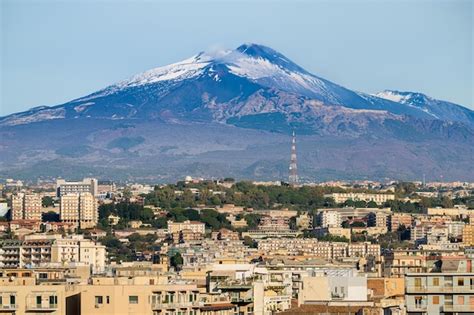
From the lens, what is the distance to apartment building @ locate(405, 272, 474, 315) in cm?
3312

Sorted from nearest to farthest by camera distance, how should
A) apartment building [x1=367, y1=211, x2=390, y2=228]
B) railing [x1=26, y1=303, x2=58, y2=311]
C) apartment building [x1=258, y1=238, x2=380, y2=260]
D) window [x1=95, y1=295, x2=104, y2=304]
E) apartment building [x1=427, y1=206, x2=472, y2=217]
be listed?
railing [x1=26, y1=303, x2=58, y2=311] < window [x1=95, y1=295, x2=104, y2=304] < apartment building [x1=258, y1=238, x2=380, y2=260] < apartment building [x1=367, y1=211, x2=390, y2=228] < apartment building [x1=427, y1=206, x2=472, y2=217]

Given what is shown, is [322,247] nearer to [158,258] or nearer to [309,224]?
[158,258]

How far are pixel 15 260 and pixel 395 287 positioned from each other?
5238 centimetres

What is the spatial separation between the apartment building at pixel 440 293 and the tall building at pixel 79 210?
13263 cm

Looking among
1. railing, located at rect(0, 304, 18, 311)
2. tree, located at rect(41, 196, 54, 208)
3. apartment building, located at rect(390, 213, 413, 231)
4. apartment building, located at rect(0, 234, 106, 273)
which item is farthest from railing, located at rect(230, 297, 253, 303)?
tree, located at rect(41, 196, 54, 208)

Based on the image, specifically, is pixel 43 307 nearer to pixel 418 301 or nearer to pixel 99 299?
pixel 99 299

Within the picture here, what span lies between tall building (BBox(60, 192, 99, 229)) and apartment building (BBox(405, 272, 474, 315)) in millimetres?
132634

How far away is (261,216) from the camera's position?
178 m

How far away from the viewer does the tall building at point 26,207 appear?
554 ft

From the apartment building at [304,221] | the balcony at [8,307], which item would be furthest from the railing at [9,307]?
the apartment building at [304,221]

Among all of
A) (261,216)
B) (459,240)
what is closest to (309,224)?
(261,216)

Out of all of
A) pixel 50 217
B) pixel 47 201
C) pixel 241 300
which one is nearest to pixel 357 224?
pixel 50 217

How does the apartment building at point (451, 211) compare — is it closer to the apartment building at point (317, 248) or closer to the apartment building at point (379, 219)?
the apartment building at point (379, 219)

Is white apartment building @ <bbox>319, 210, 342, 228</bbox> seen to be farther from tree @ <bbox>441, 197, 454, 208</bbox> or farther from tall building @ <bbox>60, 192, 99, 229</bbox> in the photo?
tall building @ <bbox>60, 192, 99, 229</bbox>
